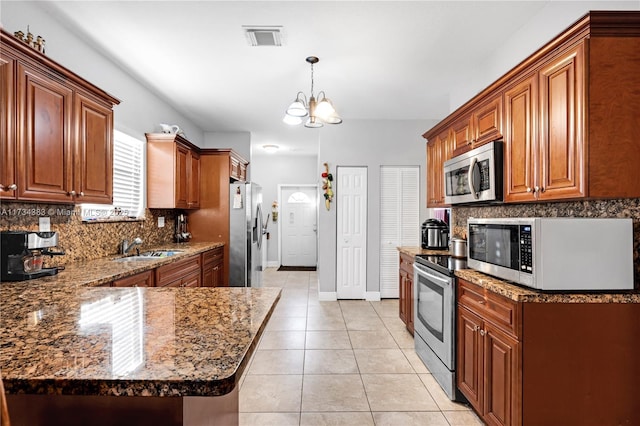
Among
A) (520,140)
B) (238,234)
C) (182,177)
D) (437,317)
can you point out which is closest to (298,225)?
(238,234)

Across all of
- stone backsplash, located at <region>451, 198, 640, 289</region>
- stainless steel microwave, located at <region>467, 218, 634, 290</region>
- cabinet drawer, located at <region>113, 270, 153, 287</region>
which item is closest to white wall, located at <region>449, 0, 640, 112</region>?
stone backsplash, located at <region>451, 198, 640, 289</region>

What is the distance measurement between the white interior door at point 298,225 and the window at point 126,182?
15.6 feet

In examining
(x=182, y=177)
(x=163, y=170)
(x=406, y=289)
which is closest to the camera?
(x=406, y=289)

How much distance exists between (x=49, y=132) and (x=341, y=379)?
8.64 feet

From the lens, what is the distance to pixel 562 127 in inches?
75.5

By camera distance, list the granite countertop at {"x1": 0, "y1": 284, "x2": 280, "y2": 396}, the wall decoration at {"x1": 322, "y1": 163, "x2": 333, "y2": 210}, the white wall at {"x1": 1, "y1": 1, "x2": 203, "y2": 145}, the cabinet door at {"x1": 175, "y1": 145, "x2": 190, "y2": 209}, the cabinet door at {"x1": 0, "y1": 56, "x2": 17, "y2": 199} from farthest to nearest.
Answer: the wall decoration at {"x1": 322, "y1": 163, "x2": 333, "y2": 210} < the cabinet door at {"x1": 175, "y1": 145, "x2": 190, "y2": 209} < the white wall at {"x1": 1, "y1": 1, "x2": 203, "y2": 145} < the cabinet door at {"x1": 0, "y1": 56, "x2": 17, "y2": 199} < the granite countertop at {"x1": 0, "y1": 284, "x2": 280, "y2": 396}

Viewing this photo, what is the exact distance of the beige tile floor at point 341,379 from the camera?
2348 mm

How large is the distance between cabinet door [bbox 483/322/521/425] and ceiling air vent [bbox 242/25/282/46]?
259 cm

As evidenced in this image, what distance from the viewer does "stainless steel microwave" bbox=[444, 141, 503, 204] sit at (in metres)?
2.54

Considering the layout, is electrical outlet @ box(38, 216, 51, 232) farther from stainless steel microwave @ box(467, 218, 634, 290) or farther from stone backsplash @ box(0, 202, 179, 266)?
stainless steel microwave @ box(467, 218, 634, 290)

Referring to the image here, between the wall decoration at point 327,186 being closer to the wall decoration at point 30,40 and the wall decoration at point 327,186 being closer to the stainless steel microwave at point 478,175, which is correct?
the stainless steel microwave at point 478,175

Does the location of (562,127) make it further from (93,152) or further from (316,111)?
(93,152)

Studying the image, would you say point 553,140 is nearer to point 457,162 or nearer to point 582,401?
point 457,162

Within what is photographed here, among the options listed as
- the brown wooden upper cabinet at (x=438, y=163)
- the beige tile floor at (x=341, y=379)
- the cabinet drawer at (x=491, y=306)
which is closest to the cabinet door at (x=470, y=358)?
the cabinet drawer at (x=491, y=306)
